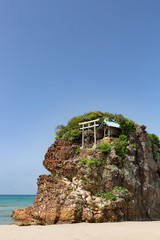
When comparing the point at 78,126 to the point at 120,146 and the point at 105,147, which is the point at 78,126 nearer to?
the point at 105,147

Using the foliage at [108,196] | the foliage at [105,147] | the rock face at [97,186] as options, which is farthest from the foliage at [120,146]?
the foliage at [108,196]

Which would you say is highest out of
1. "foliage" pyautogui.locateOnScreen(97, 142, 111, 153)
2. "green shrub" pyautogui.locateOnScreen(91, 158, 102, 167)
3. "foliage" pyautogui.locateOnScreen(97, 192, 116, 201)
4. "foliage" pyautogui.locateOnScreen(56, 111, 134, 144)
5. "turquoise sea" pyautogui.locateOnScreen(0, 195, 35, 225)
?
"foliage" pyautogui.locateOnScreen(56, 111, 134, 144)

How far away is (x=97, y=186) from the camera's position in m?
17.8

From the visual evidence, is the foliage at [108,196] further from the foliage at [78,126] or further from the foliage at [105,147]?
the foliage at [78,126]

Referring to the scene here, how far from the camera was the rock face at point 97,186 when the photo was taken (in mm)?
15953

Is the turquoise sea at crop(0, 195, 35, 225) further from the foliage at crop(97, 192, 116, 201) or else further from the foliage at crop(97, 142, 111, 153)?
the foliage at crop(97, 142, 111, 153)

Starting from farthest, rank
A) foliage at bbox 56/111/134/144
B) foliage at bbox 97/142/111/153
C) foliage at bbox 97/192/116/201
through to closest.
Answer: foliage at bbox 56/111/134/144 → foliage at bbox 97/142/111/153 → foliage at bbox 97/192/116/201

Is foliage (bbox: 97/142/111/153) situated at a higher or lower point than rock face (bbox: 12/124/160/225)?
higher

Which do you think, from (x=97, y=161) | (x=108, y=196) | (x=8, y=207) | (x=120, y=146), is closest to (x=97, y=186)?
(x=108, y=196)

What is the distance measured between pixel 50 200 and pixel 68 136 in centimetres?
939

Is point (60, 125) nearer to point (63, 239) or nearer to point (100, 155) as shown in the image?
point (100, 155)

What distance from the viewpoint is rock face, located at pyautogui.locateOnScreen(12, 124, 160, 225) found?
1595cm

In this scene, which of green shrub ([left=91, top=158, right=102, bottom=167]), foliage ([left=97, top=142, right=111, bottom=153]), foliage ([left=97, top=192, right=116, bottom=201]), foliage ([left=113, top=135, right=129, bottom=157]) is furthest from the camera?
foliage ([left=113, top=135, right=129, bottom=157])

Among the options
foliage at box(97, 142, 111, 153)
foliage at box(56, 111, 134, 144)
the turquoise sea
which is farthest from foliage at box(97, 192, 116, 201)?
the turquoise sea
